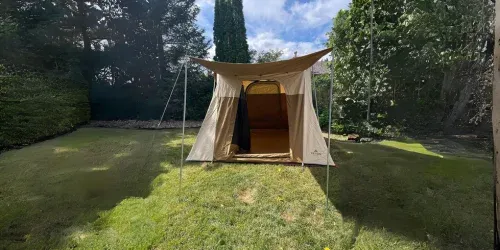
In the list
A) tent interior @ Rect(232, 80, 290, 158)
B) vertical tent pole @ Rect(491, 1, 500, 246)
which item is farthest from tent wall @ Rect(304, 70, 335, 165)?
vertical tent pole @ Rect(491, 1, 500, 246)

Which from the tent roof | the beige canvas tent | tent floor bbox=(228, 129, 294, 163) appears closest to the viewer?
the tent roof

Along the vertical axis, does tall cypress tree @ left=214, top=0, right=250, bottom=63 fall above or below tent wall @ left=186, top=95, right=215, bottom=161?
above

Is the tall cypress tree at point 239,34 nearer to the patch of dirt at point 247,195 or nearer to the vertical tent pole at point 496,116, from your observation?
the patch of dirt at point 247,195

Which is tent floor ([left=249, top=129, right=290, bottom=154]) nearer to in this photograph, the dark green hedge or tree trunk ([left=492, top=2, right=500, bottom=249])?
tree trunk ([left=492, top=2, right=500, bottom=249])

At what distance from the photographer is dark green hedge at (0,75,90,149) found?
5.12 metres

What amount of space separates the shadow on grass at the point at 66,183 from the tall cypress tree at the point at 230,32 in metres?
5.54

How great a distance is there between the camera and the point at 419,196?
2.82 m

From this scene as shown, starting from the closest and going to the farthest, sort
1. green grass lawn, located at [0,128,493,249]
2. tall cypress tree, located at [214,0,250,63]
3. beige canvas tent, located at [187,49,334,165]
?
1. green grass lawn, located at [0,128,493,249]
2. beige canvas tent, located at [187,49,334,165]
3. tall cypress tree, located at [214,0,250,63]

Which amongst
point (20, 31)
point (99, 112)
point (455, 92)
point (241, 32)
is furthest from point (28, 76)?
point (455, 92)

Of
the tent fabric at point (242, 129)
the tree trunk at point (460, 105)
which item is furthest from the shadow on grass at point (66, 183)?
the tree trunk at point (460, 105)

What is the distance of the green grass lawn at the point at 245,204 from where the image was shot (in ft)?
6.94

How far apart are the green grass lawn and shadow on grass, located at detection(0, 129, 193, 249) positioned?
0.01 meters

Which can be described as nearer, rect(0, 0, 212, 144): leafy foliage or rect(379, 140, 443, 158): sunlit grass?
rect(379, 140, 443, 158): sunlit grass

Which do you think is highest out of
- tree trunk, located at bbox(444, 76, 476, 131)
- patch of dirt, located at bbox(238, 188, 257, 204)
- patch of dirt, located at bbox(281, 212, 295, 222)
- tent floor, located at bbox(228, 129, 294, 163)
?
tree trunk, located at bbox(444, 76, 476, 131)
